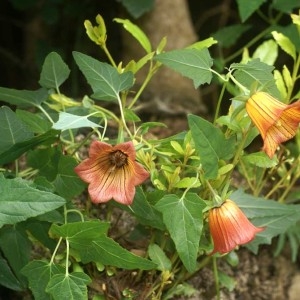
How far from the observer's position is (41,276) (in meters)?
0.96

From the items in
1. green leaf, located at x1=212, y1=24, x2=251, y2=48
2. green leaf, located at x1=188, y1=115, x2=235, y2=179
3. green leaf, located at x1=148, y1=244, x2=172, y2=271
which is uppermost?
green leaf, located at x1=188, y1=115, x2=235, y2=179

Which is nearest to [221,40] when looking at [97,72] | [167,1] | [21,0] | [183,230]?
[167,1]

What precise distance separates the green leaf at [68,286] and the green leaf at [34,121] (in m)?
0.27

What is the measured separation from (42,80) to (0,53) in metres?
1.08

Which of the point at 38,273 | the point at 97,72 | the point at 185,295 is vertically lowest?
the point at 185,295

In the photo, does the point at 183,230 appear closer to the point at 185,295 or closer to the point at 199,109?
the point at 185,295

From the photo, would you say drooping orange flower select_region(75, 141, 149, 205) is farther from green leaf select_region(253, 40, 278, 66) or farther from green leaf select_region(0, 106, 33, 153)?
green leaf select_region(253, 40, 278, 66)

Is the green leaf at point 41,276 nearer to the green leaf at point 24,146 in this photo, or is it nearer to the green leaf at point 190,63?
the green leaf at point 24,146

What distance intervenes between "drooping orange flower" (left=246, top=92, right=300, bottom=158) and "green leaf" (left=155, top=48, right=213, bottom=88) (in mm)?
94

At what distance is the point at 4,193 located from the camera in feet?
2.94

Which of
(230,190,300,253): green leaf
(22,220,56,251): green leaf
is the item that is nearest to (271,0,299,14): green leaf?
(230,190,300,253): green leaf

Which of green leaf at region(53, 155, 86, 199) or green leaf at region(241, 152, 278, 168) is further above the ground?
green leaf at region(241, 152, 278, 168)

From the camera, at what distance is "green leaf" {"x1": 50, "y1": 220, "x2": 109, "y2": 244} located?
910mm

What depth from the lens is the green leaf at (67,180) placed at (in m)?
1.02
